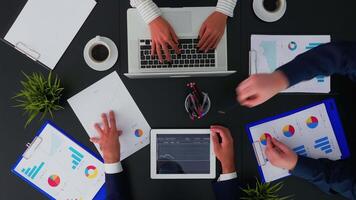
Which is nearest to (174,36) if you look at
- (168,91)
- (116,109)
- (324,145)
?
(168,91)

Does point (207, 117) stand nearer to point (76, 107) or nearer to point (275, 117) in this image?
point (275, 117)

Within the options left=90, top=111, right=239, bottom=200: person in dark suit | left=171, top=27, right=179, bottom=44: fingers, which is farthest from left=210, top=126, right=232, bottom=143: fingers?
left=171, top=27, right=179, bottom=44: fingers

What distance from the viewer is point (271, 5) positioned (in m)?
1.15

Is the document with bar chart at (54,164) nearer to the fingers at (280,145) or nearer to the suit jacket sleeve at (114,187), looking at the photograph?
the suit jacket sleeve at (114,187)

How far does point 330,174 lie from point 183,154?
0.50 meters

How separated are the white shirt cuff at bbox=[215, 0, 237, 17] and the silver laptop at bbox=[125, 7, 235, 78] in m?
0.03

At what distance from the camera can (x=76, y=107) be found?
1157mm

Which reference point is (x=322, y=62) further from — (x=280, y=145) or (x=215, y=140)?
(x=215, y=140)

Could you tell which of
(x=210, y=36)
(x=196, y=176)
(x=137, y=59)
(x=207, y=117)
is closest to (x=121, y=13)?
(x=137, y=59)

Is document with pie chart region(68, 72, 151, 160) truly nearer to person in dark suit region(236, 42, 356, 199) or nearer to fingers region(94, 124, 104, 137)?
fingers region(94, 124, 104, 137)

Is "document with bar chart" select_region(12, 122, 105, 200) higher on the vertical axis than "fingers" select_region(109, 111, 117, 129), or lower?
lower

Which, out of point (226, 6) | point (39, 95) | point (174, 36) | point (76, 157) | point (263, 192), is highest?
point (226, 6)

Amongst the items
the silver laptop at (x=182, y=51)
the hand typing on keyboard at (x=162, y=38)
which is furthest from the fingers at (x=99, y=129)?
the hand typing on keyboard at (x=162, y=38)

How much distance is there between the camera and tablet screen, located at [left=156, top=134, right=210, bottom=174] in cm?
115
